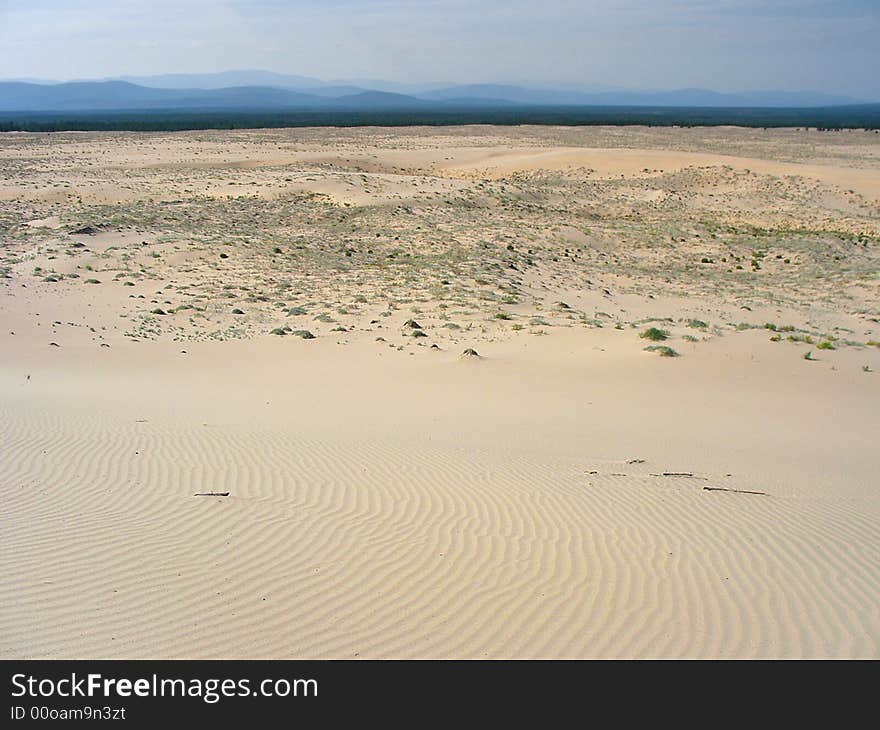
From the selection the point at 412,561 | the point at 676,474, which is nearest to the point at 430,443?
the point at 676,474

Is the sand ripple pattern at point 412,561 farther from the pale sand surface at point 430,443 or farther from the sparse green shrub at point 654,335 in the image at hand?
the sparse green shrub at point 654,335

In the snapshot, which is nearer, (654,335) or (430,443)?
(430,443)

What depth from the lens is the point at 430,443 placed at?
8680 millimetres

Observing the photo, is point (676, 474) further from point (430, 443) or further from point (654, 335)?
point (654, 335)

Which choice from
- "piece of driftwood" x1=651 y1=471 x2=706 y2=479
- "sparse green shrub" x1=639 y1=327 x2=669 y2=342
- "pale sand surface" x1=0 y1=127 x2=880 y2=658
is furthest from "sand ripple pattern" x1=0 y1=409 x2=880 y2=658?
"sparse green shrub" x1=639 y1=327 x2=669 y2=342

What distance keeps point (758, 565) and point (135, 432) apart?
6.75 meters

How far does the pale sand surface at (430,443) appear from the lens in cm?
475

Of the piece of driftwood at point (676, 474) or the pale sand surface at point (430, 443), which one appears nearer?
the pale sand surface at point (430, 443)

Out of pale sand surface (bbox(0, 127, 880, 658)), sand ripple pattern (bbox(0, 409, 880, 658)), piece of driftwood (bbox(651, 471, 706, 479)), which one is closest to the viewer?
sand ripple pattern (bbox(0, 409, 880, 658))

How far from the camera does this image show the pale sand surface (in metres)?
4.75

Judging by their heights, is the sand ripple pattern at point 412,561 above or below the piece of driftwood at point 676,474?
above

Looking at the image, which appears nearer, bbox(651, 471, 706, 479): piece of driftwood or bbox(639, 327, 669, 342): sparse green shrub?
bbox(651, 471, 706, 479): piece of driftwood

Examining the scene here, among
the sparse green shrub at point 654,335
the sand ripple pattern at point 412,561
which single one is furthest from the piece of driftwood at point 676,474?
the sparse green shrub at point 654,335

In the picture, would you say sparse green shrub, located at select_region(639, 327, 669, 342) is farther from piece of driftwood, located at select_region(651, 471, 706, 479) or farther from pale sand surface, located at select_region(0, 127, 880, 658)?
piece of driftwood, located at select_region(651, 471, 706, 479)
